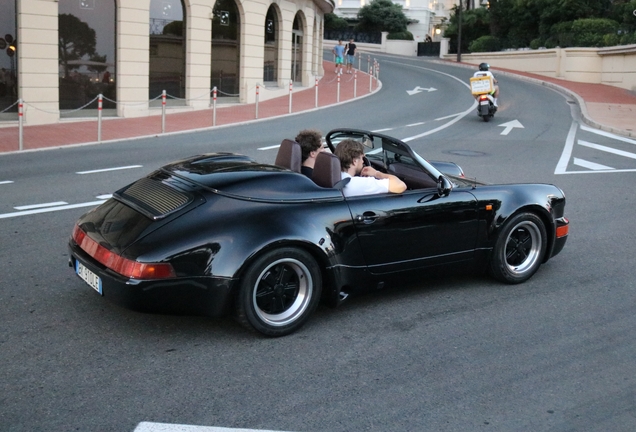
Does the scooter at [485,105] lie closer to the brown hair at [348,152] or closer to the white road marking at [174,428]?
the brown hair at [348,152]

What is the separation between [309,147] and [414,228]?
3.98 ft

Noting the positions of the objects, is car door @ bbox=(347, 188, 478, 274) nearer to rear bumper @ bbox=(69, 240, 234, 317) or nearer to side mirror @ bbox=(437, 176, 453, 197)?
side mirror @ bbox=(437, 176, 453, 197)

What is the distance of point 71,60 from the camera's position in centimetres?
2138

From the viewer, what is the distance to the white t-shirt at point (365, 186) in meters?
5.73

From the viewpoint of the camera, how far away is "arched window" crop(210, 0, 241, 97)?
26.6m

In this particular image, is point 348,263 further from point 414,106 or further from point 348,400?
point 414,106

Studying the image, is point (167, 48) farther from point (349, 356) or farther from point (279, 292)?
point (349, 356)

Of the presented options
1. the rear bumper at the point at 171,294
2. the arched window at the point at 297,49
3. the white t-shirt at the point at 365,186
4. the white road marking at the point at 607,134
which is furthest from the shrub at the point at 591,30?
the rear bumper at the point at 171,294

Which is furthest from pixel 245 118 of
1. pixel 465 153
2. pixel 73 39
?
pixel 465 153

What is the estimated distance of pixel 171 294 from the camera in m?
4.78

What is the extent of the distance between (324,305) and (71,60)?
1795 centimetres

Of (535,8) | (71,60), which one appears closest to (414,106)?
(71,60)

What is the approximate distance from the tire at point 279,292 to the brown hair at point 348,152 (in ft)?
4.01

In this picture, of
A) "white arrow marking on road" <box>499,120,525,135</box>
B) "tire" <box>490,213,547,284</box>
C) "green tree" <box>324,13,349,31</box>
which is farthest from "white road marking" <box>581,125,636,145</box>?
"green tree" <box>324,13,349,31</box>
